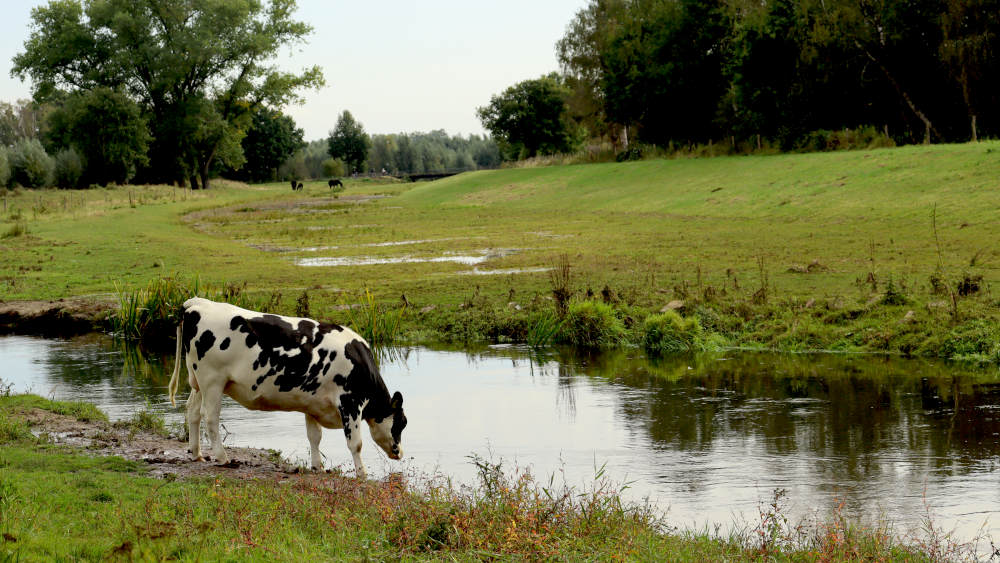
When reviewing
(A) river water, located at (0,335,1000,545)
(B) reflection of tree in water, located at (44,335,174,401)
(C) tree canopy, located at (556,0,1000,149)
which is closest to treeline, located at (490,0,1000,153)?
(C) tree canopy, located at (556,0,1000,149)

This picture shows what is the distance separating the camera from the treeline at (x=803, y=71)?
5094 cm

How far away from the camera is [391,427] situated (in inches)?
441

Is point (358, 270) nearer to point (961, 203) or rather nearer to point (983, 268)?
point (983, 268)

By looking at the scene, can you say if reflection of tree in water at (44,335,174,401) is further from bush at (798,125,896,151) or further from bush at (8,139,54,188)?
bush at (8,139,54,188)

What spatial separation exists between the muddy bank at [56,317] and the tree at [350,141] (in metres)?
151

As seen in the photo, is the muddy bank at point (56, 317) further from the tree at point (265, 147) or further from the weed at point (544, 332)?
the tree at point (265, 147)

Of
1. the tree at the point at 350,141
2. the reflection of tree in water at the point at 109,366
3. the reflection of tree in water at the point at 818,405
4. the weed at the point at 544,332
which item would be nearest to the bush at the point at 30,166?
the reflection of tree in water at the point at 109,366

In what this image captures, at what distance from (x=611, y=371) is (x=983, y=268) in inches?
394

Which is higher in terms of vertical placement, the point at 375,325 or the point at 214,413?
the point at 214,413

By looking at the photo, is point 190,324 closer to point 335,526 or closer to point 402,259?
point 335,526

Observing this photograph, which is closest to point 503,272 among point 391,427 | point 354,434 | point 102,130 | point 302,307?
point 302,307

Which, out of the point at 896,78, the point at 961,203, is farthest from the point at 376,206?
the point at 961,203

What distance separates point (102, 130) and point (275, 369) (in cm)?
8578

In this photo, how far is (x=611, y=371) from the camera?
58.0 ft
